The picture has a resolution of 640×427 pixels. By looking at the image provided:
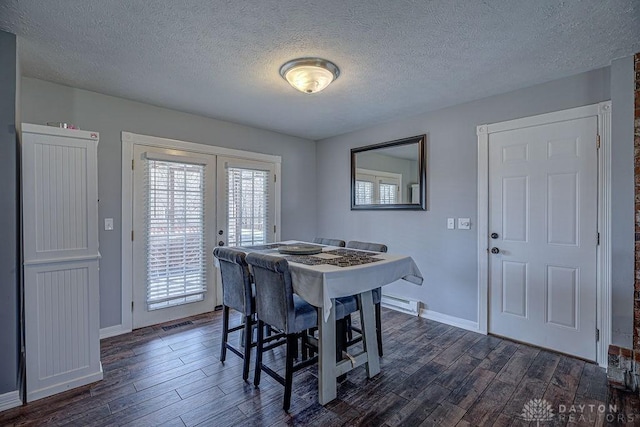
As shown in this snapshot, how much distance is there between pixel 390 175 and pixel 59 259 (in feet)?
11.6

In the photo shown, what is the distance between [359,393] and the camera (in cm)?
216

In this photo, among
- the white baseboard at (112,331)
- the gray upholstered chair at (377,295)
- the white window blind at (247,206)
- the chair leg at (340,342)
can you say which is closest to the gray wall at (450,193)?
the gray upholstered chair at (377,295)

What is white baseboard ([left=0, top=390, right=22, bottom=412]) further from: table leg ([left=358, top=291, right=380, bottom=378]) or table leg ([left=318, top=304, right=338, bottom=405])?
table leg ([left=358, top=291, right=380, bottom=378])

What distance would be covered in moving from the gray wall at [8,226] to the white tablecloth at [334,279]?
1.84 metres

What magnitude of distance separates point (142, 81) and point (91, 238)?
150 centimetres

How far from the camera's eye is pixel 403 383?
2.28 m

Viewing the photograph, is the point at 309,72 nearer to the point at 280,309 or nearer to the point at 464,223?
the point at 280,309

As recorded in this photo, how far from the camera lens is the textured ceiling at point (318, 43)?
5.93ft

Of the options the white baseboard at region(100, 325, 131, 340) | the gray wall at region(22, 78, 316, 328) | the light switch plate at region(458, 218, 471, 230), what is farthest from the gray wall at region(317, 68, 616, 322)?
the white baseboard at region(100, 325, 131, 340)

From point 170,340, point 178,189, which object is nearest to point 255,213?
point 178,189

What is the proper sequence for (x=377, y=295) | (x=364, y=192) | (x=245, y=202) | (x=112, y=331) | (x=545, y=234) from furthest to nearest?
(x=364, y=192) → (x=245, y=202) → (x=112, y=331) → (x=545, y=234) → (x=377, y=295)

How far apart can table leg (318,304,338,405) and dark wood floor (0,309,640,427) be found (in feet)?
0.24

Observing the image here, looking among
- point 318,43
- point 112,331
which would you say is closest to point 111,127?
point 112,331

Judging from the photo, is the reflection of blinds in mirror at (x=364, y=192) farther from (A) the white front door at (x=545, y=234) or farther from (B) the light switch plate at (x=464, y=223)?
(A) the white front door at (x=545, y=234)
